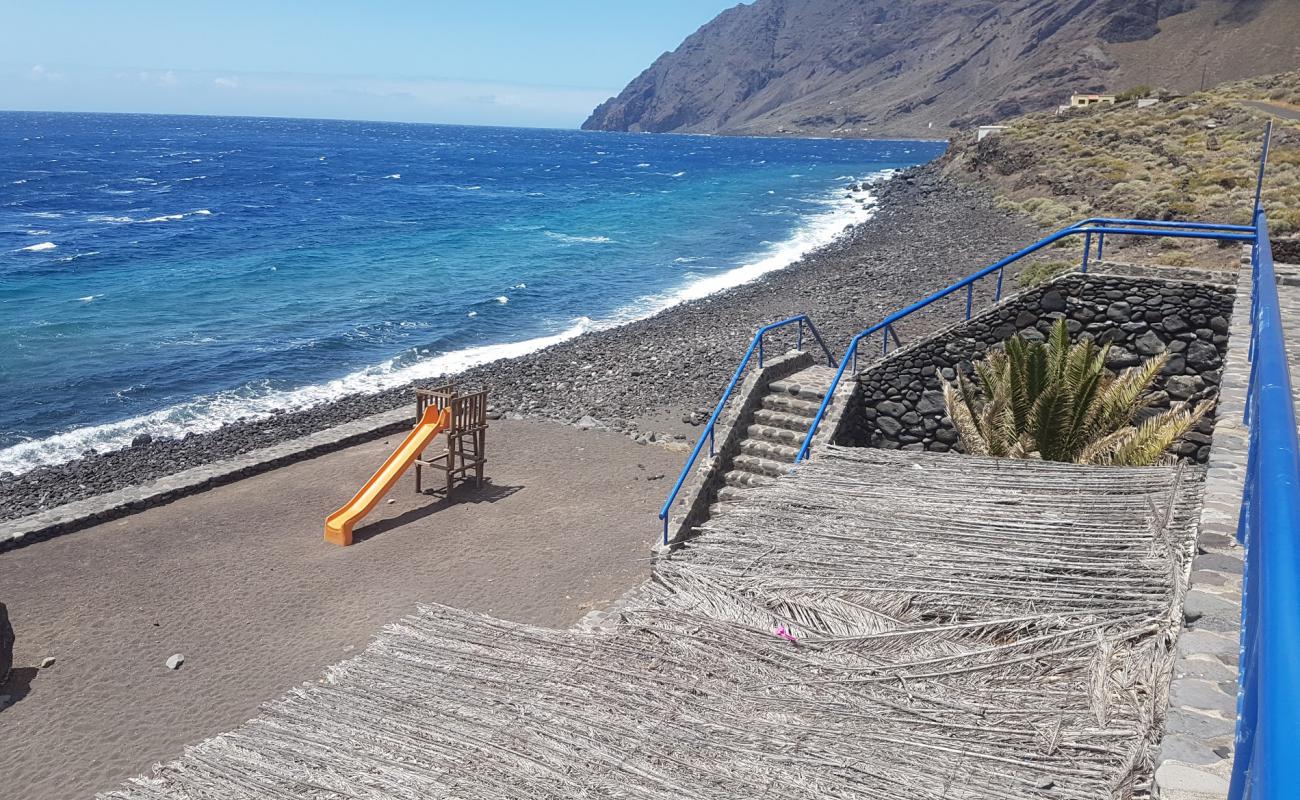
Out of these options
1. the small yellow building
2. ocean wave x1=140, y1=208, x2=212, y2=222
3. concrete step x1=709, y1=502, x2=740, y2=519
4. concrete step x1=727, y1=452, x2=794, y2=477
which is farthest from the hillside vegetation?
ocean wave x1=140, y1=208, x2=212, y2=222

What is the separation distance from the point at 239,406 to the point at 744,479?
15.7 metres

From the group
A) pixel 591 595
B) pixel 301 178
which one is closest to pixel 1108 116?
pixel 591 595

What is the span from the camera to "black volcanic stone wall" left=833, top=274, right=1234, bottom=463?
1086cm

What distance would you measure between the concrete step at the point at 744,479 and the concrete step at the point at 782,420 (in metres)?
0.82

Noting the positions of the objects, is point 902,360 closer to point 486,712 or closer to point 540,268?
point 486,712

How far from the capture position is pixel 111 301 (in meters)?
32.8

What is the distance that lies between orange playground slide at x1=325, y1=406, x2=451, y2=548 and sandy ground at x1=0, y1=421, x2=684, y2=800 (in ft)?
0.83

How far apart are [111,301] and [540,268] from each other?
16.4 m

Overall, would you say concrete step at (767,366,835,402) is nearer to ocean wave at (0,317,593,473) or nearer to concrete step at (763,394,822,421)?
concrete step at (763,394,822,421)

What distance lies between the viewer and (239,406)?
22391 mm

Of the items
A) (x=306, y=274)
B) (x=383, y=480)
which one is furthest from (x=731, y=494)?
(x=306, y=274)

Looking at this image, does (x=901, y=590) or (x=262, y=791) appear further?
(x=901, y=590)

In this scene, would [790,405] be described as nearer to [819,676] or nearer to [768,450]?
[768,450]

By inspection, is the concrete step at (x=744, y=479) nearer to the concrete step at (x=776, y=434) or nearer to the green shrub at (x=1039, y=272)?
the concrete step at (x=776, y=434)
